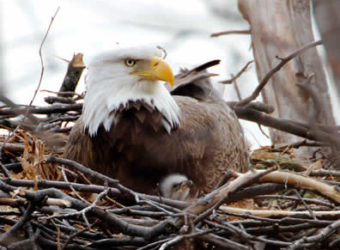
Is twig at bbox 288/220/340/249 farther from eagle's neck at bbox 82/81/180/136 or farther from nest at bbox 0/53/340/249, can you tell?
eagle's neck at bbox 82/81/180/136

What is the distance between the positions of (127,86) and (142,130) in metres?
0.40

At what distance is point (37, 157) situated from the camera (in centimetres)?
434

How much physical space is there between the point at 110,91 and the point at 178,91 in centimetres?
110

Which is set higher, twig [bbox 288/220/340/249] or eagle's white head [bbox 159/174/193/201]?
eagle's white head [bbox 159/174/193/201]

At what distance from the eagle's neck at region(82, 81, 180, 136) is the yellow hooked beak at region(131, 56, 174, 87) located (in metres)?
0.07

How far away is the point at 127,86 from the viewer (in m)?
4.51

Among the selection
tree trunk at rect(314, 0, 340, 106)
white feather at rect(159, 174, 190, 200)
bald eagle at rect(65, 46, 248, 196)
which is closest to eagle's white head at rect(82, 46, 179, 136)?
bald eagle at rect(65, 46, 248, 196)

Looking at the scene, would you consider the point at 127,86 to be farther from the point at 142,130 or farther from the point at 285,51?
the point at 285,51

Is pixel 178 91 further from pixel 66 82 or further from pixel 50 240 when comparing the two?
pixel 50 240

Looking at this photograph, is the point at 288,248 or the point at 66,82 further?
the point at 66,82

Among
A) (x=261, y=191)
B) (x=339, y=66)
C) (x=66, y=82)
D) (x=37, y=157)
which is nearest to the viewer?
(x=339, y=66)

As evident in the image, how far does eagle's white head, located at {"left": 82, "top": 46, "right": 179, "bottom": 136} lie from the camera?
173 inches

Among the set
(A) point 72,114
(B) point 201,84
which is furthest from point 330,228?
(A) point 72,114

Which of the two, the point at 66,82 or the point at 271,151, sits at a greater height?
the point at 66,82
